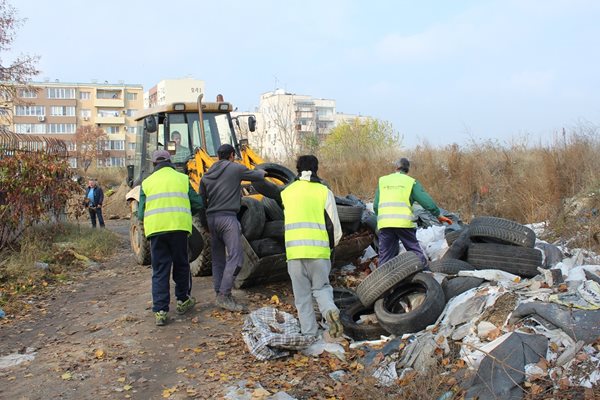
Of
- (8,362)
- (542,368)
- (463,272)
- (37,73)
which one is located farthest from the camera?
(37,73)

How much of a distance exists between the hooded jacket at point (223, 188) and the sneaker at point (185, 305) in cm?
103

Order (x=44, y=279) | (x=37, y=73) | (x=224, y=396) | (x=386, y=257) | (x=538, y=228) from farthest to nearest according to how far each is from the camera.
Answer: (x=37, y=73) < (x=538, y=228) < (x=44, y=279) < (x=386, y=257) < (x=224, y=396)

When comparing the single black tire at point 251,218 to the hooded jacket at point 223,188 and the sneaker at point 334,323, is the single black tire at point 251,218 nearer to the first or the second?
the hooded jacket at point 223,188

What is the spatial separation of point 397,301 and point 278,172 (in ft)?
8.99

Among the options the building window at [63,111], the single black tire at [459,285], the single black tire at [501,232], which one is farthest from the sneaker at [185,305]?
the building window at [63,111]

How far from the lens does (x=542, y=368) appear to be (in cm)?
418

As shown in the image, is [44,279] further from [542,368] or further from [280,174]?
[542,368]

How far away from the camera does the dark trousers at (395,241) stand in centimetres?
751

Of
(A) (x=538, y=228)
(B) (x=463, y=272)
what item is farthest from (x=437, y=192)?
(B) (x=463, y=272)

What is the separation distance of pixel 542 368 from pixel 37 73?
18.6 metres

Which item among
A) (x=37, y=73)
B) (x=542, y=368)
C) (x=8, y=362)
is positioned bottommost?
(x=8, y=362)

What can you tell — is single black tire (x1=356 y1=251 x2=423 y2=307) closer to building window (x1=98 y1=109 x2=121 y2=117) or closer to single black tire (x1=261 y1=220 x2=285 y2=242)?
single black tire (x1=261 y1=220 x2=285 y2=242)

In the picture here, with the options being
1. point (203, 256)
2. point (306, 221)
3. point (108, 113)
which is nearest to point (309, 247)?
point (306, 221)

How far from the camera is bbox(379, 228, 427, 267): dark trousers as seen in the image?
7514 mm
